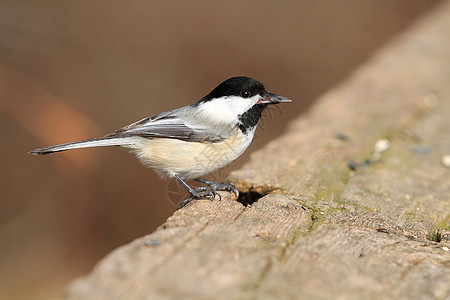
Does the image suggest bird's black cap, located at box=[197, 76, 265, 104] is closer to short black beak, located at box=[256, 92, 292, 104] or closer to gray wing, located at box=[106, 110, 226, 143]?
short black beak, located at box=[256, 92, 292, 104]

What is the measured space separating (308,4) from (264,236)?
753 centimetres

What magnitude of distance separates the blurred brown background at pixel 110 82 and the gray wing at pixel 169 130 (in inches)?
18.7

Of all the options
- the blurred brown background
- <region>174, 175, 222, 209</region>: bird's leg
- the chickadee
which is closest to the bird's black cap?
the chickadee

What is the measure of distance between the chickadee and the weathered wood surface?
0.74 feet

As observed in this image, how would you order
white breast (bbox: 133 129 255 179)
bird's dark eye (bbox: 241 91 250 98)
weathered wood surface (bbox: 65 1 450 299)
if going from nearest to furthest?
1. weathered wood surface (bbox: 65 1 450 299)
2. white breast (bbox: 133 129 255 179)
3. bird's dark eye (bbox: 241 91 250 98)

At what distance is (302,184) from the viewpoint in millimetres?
2439

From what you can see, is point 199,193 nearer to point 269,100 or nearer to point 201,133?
point 201,133

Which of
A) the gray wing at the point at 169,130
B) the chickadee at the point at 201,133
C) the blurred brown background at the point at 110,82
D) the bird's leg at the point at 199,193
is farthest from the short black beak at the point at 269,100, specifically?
the bird's leg at the point at 199,193

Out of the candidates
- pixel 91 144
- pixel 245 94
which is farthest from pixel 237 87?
pixel 91 144

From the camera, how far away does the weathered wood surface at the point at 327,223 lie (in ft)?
4.55

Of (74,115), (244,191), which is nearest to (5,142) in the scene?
(74,115)

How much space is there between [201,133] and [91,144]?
690mm

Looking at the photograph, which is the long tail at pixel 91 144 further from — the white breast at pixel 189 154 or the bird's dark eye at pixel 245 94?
the bird's dark eye at pixel 245 94

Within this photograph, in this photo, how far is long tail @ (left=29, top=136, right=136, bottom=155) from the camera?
2.44 metres
